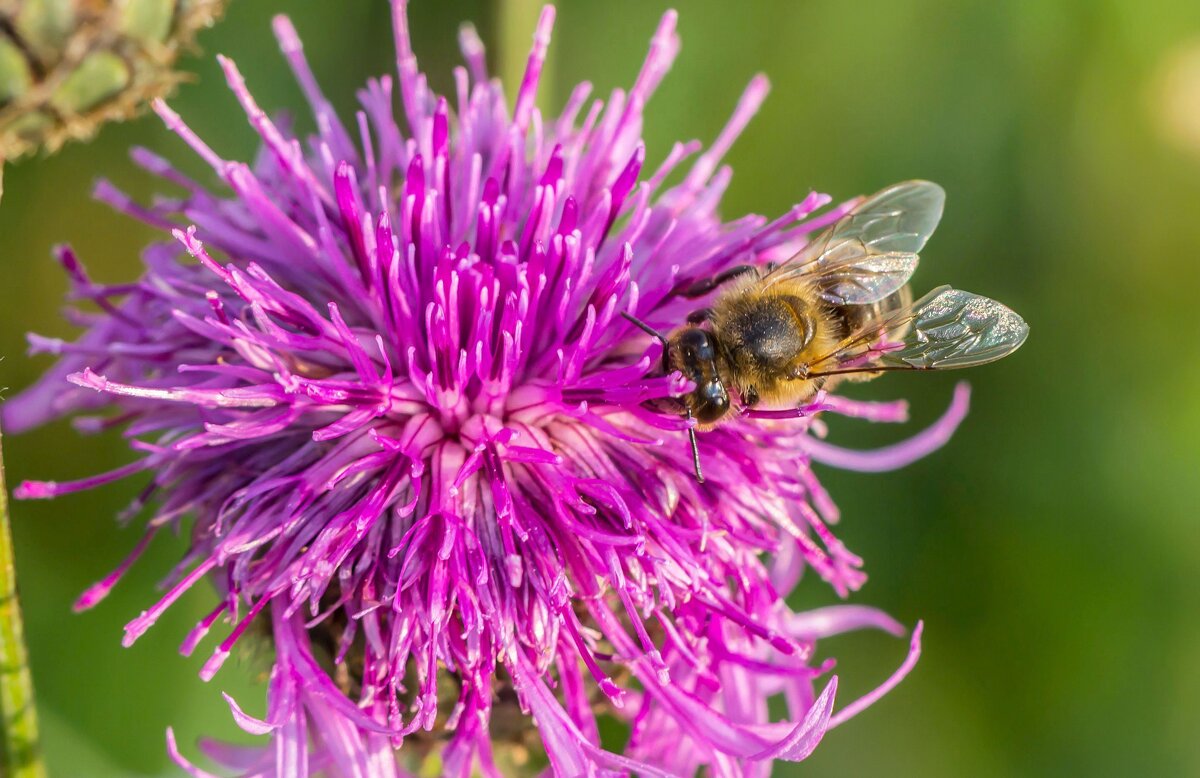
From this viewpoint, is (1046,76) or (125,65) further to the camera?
(1046,76)

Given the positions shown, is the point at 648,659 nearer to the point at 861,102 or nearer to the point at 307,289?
the point at 307,289

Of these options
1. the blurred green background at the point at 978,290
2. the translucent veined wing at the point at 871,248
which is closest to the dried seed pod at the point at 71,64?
the translucent veined wing at the point at 871,248

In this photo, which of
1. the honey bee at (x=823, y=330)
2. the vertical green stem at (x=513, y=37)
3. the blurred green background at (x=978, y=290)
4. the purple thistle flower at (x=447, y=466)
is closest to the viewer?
the purple thistle flower at (x=447, y=466)

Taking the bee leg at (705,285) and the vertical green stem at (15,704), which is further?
the bee leg at (705,285)

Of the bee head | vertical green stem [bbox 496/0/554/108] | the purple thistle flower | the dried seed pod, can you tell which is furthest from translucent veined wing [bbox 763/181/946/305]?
the dried seed pod

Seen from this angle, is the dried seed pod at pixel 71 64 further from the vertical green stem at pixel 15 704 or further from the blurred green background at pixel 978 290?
the blurred green background at pixel 978 290

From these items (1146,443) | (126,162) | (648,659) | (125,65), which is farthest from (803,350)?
(126,162)
